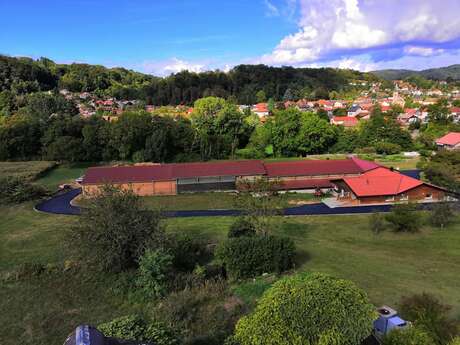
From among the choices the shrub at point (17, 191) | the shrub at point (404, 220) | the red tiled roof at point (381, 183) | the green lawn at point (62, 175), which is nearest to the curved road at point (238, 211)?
the red tiled roof at point (381, 183)

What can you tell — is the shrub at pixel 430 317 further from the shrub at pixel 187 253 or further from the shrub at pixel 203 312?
the shrub at pixel 187 253

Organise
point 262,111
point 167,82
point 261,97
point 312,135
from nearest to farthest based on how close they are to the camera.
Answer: point 312,135, point 262,111, point 261,97, point 167,82

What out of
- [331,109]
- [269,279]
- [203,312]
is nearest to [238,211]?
[269,279]

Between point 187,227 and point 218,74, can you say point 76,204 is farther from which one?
point 218,74

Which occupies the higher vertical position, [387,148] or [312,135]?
[312,135]

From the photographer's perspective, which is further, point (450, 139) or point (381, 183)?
point (450, 139)

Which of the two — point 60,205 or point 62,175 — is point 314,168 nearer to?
point 60,205

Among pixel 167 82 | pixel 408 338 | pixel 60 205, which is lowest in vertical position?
pixel 60 205
